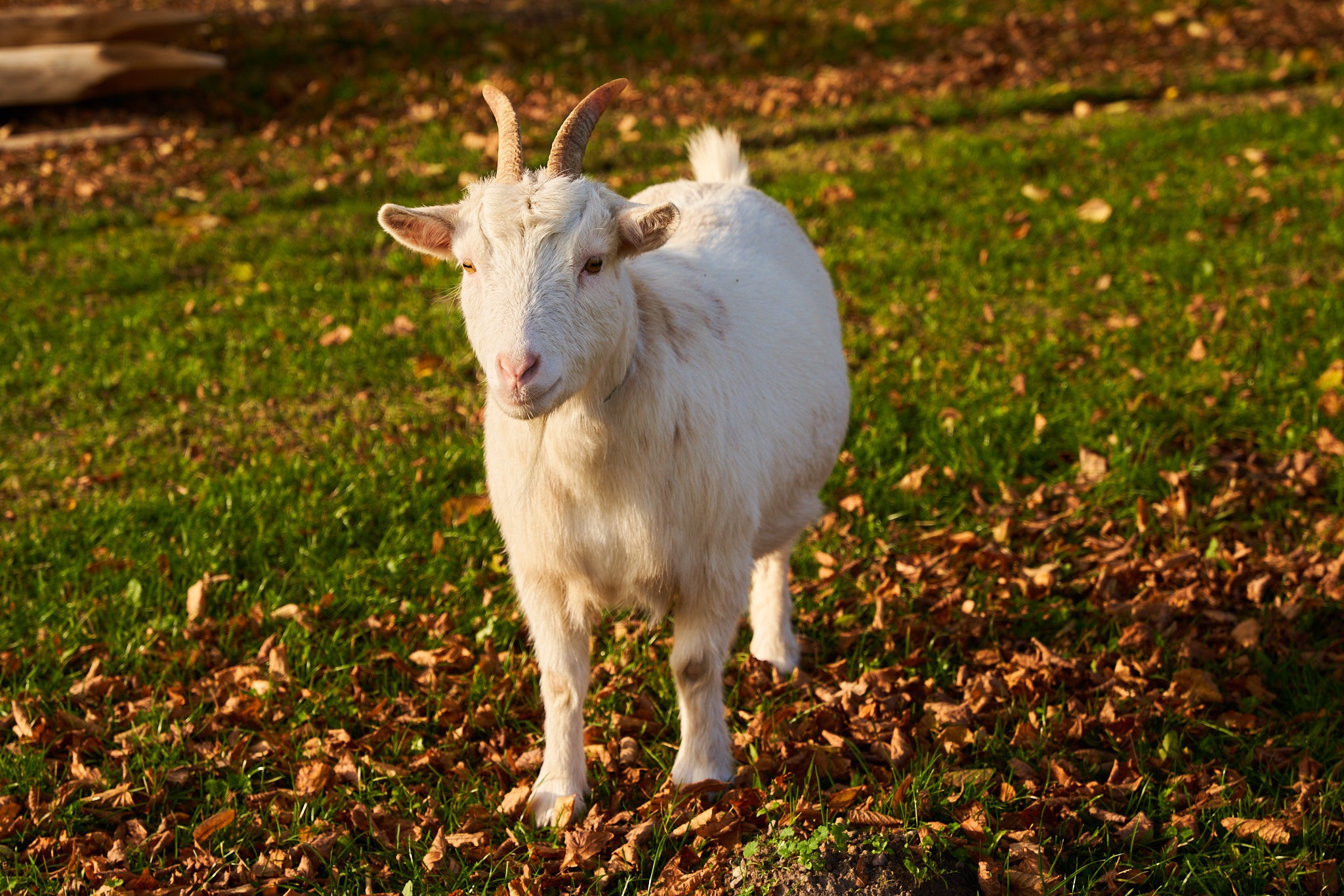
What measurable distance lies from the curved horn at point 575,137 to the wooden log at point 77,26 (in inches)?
364

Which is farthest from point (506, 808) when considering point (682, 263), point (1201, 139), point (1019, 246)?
point (1201, 139)

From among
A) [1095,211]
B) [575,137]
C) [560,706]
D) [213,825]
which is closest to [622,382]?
[575,137]

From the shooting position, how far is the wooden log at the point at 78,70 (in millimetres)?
9766

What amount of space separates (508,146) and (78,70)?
28.5 ft

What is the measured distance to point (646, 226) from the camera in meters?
2.88

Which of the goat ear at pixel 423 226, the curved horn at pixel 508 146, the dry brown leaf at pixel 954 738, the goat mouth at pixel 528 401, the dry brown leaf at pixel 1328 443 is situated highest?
the curved horn at pixel 508 146

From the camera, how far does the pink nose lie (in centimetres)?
262

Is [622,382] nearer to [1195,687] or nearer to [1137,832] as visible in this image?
[1137,832]

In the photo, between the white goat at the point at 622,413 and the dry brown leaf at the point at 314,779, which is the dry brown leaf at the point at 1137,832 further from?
the dry brown leaf at the point at 314,779

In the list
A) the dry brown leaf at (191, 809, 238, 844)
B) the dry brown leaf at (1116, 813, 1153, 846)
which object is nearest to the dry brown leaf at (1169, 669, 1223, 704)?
the dry brown leaf at (1116, 813, 1153, 846)

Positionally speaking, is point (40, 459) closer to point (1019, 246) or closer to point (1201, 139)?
point (1019, 246)

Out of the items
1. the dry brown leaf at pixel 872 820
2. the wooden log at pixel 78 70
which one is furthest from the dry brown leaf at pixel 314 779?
the wooden log at pixel 78 70

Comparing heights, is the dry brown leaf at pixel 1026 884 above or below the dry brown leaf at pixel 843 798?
above

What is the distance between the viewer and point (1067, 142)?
866 centimetres
